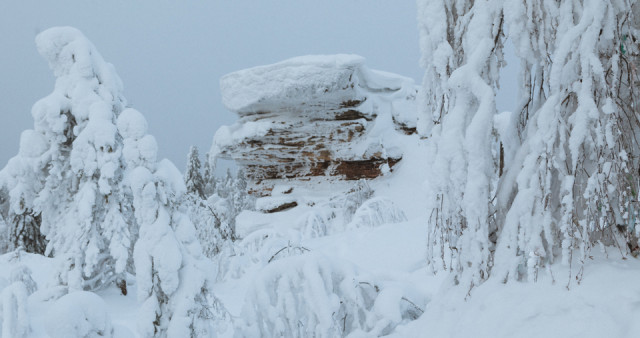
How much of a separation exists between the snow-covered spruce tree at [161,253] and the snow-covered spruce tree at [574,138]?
303 centimetres

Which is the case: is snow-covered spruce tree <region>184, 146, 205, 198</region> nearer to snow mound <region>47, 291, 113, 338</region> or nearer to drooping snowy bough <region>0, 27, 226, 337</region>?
drooping snowy bough <region>0, 27, 226, 337</region>

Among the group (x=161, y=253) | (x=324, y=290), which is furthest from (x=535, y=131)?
(x=161, y=253)

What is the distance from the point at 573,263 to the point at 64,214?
7744mm

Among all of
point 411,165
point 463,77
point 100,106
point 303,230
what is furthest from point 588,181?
point 411,165

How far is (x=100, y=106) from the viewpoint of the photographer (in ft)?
20.9

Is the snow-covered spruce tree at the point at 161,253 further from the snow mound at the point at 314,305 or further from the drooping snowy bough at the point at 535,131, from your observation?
the drooping snowy bough at the point at 535,131

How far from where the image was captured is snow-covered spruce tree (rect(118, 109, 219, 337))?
13.2ft

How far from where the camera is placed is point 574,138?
214 centimetres

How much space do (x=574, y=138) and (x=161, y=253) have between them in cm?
363

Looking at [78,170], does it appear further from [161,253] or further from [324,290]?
[324,290]

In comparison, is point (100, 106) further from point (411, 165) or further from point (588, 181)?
point (411, 165)

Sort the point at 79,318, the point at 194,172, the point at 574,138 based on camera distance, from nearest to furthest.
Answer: the point at 574,138 → the point at 79,318 → the point at 194,172

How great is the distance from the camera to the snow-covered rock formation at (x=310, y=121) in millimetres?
14008

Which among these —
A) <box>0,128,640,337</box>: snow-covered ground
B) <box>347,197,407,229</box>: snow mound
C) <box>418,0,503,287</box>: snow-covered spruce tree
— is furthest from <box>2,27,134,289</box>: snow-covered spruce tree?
<box>347,197,407,229</box>: snow mound
